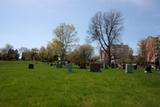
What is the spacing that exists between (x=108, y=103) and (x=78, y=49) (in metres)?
90.3

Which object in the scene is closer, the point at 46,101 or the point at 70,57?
the point at 46,101

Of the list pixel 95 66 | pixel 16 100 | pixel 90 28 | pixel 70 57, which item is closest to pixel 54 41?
pixel 70 57

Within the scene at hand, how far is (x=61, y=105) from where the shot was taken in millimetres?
10281

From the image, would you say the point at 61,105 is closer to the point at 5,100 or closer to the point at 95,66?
Answer: the point at 5,100

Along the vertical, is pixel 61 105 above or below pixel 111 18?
below

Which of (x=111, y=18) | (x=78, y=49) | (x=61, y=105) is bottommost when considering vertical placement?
(x=61, y=105)

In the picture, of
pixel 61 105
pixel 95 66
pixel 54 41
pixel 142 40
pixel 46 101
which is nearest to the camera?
pixel 61 105

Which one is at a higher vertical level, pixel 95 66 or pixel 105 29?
pixel 105 29

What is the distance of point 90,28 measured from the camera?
2751 inches

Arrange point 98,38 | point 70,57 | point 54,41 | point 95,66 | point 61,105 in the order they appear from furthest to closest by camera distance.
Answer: point 70,57 < point 54,41 < point 98,38 < point 95,66 < point 61,105

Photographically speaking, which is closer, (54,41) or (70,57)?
(54,41)

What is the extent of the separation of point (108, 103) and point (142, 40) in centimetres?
11280

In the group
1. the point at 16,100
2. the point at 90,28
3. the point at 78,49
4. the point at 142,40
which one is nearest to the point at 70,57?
the point at 78,49

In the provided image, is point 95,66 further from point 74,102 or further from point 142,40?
point 142,40
